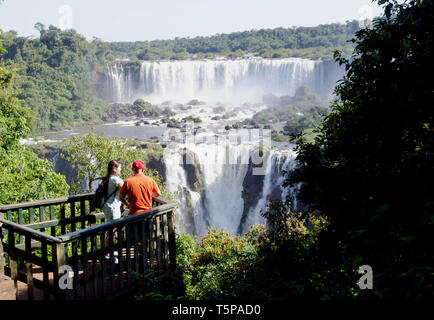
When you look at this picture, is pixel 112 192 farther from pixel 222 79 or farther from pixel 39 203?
pixel 222 79

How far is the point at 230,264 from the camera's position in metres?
6.84

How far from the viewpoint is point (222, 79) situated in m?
65.4

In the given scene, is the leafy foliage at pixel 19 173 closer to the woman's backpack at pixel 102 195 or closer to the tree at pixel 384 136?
the woman's backpack at pixel 102 195

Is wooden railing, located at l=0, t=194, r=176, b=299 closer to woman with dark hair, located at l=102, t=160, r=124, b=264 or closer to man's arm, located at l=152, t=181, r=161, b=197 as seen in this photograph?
man's arm, located at l=152, t=181, r=161, b=197

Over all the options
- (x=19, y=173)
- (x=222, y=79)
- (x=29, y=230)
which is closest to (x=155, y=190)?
(x=29, y=230)

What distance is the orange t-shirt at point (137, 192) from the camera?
203 inches

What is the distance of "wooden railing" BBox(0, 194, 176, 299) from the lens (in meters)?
4.03

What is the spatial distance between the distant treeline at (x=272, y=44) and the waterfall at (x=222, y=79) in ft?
27.2

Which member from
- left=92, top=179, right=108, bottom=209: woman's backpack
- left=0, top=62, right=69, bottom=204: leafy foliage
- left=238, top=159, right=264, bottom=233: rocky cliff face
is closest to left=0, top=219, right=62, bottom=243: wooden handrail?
left=92, top=179, right=108, bottom=209: woman's backpack

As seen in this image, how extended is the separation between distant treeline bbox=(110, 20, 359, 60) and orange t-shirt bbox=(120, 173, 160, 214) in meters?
66.3

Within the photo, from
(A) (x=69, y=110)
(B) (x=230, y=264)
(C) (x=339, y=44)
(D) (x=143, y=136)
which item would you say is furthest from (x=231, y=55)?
(B) (x=230, y=264)
